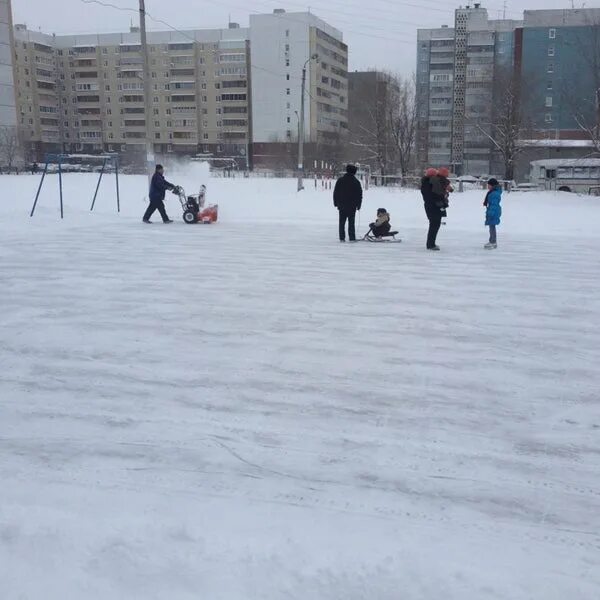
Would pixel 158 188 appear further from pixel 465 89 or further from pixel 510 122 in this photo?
pixel 465 89

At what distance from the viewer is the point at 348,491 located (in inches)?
131

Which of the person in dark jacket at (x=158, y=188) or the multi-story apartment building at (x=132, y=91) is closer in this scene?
the person in dark jacket at (x=158, y=188)

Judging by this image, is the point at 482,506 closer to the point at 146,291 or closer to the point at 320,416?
the point at 320,416

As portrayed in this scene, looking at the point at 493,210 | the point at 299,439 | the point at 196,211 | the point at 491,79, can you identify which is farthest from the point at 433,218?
the point at 491,79

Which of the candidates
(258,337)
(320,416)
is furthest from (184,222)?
(320,416)

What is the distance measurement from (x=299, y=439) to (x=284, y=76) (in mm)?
96913

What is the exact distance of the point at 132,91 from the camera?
336ft

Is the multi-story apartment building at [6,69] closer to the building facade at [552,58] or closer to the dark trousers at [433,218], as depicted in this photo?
the building facade at [552,58]

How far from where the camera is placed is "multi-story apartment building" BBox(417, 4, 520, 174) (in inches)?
3270

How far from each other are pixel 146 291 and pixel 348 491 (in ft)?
18.5

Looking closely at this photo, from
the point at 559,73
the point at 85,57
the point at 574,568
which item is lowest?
the point at 574,568

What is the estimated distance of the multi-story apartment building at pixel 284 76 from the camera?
307 ft

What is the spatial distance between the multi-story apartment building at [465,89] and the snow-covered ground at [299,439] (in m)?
70.1

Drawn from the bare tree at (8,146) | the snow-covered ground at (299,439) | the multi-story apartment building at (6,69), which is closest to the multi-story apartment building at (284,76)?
the multi-story apartment building at (6,69)
